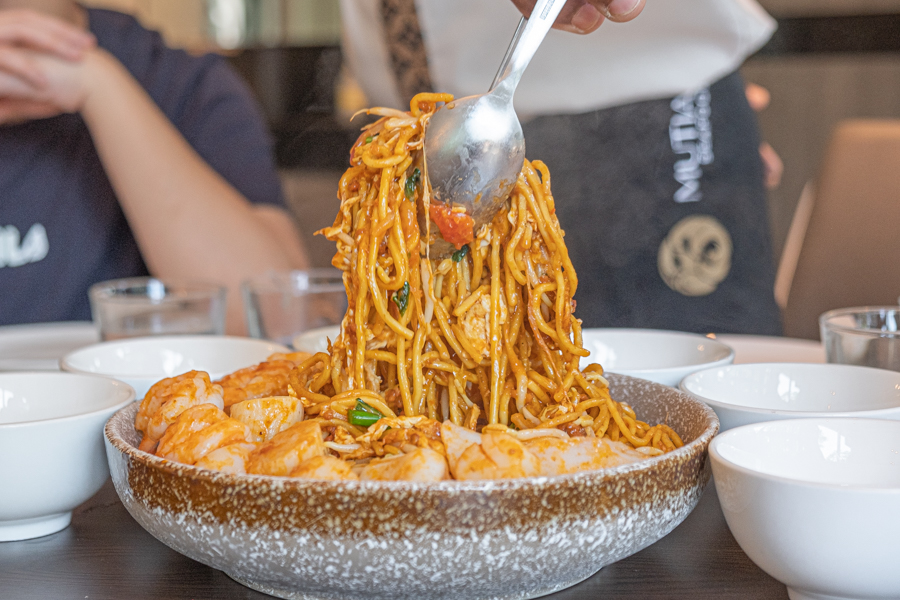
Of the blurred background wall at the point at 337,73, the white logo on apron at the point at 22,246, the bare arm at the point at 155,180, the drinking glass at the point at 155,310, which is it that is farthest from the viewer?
the blurred background wall at the point at 337,73

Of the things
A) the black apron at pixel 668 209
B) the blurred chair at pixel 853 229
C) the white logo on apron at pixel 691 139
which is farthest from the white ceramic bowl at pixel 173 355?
the blurred chair at pixel 853 229

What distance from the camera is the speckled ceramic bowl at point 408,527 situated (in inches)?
22.0

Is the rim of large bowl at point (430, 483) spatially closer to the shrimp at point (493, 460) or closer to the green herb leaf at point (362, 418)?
the shrimp at point (493, 460)

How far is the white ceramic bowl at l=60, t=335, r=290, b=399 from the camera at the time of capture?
3.83ft

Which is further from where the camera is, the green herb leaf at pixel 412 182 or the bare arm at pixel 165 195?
the bare arm at pixel 165 195

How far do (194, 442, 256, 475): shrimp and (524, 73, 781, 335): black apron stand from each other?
177cm

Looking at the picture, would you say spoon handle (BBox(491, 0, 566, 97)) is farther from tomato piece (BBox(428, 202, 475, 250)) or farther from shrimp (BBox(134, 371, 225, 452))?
shrimp (BBox(134, 371, 225, 452))

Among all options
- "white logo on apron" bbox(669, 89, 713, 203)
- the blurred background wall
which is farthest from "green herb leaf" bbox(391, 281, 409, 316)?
the blurred background wall

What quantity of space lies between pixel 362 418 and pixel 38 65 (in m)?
1.63

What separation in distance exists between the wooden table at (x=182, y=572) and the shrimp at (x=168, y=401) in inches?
3.7

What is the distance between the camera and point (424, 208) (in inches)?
33.2

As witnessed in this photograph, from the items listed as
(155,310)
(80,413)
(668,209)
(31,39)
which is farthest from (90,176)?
(80,413)

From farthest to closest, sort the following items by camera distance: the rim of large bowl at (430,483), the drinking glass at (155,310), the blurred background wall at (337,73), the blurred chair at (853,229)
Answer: the blurred background wall at (337,73), the blurred chair at (853,229), the drinking glass at (155,310), the rim of large bowl at (430,483)

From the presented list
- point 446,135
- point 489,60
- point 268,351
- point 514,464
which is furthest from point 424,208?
point 489,60
